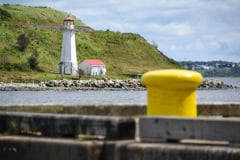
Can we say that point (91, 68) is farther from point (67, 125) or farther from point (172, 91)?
point (67, 125)

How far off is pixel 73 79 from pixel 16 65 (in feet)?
45.3

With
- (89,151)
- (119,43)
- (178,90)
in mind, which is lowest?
(89,151)

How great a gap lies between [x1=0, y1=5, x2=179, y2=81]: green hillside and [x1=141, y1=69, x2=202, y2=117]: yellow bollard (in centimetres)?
12111

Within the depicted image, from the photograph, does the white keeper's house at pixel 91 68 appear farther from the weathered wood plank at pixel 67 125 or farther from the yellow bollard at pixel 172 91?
the yellow bollard at pixel 172 91

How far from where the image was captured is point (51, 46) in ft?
509

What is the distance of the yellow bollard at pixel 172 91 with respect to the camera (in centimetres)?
907

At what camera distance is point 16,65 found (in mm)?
133125

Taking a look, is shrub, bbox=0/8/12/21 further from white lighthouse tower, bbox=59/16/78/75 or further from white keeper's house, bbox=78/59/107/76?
white lighthouse tower, bbox=59/16/78/75

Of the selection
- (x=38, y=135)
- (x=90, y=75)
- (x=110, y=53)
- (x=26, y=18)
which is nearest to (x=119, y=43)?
(x=110, y=53)

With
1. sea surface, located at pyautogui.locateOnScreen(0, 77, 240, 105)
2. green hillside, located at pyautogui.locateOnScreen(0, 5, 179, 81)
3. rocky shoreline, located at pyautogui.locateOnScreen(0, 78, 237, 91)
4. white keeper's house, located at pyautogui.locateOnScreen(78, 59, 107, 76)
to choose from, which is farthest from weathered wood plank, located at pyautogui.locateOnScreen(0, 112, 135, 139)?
white keeper's house, located at pyautogui.locateOnScreen(78, 59, 107, 76)

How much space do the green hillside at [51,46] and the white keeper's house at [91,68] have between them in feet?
17.8

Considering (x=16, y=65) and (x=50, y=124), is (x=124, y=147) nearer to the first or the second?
(x=50, y=124)

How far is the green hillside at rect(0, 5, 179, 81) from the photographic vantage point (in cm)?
13950

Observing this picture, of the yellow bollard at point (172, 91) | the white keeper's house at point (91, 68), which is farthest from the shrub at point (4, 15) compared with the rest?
the yellow bollard at point (172, 91)
